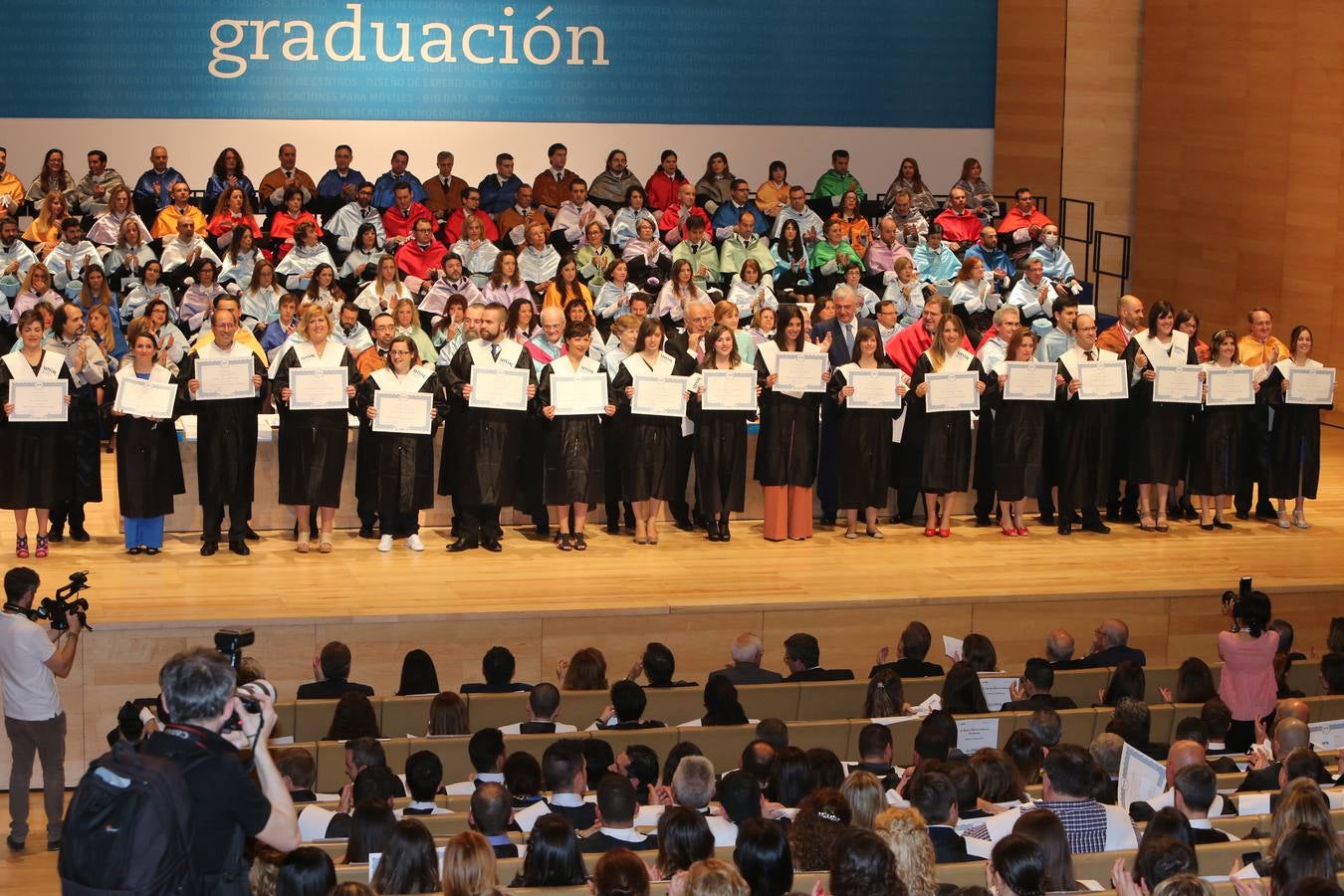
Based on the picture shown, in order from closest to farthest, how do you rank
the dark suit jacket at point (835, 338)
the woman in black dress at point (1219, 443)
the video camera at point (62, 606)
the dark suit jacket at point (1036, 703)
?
the video camera at point (62, 606) < the dark suit jacket at point (1036, 703) < the woman in black dress at point (1219, 443) < the dark suit jacket at point (835, 338)

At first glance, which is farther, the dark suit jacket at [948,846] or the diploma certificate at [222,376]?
the diploma certificate at [222,376]

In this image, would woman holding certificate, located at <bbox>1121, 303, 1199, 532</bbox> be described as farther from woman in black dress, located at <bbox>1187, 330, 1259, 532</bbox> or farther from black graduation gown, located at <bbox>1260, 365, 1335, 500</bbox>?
black graduation gown, located at <bbox>1260, 365, 1335, 500</bbox>

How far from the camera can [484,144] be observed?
19.7 meters

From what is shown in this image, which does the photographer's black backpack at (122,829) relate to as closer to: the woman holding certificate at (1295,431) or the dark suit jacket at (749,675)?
the dark suit jacket at (749,675)

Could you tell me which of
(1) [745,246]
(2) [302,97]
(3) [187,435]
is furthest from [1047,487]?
(2) [302,97]

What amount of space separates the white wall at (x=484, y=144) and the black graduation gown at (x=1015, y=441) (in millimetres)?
8023

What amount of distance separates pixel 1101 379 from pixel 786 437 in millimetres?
2231

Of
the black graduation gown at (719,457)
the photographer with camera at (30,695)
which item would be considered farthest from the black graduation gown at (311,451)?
the photographer with camera at (30,695)

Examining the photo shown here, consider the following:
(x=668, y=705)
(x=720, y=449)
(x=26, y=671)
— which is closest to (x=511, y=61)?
(x=720, y=449)

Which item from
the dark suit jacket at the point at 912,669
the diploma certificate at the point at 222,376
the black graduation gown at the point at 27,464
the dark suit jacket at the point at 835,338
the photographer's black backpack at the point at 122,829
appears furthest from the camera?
the dark suit jacket at the point at 835,338

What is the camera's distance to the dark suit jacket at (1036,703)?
8.95 metres

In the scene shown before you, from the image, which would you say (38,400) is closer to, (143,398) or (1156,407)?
(143,398)

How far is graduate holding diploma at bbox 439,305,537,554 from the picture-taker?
12086 millimetres

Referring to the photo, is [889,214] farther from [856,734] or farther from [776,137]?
[856,734]
